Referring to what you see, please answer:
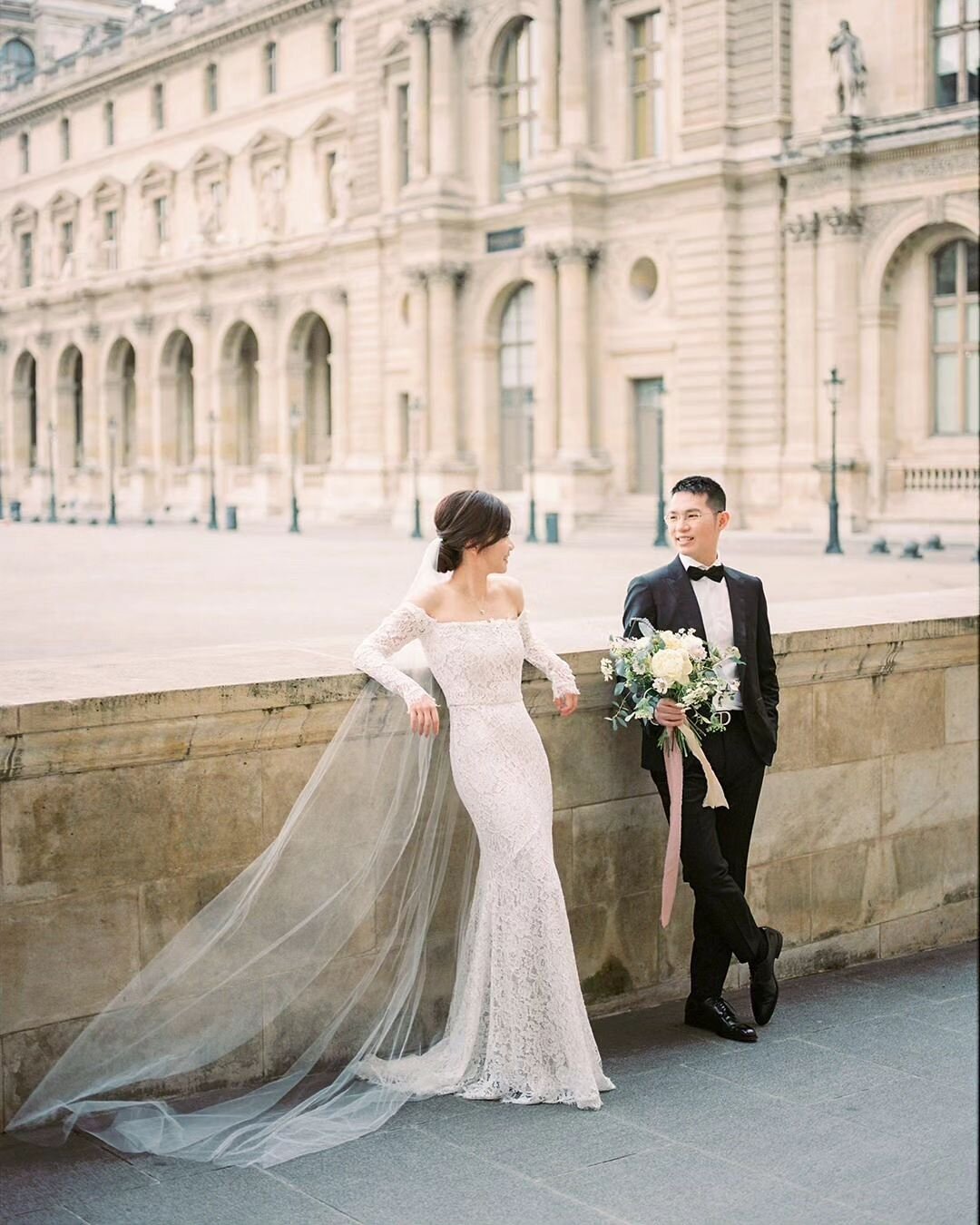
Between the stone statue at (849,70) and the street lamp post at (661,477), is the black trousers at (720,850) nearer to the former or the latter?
the street lamp post at (661,477)

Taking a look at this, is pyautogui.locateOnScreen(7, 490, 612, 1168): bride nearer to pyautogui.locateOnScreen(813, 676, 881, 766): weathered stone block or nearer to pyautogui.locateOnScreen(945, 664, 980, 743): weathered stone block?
pyautogui.locateOnScreen(813, 676, 881, 766): weathered stone block

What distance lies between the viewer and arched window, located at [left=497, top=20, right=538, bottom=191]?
4750cm

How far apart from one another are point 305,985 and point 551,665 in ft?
4.39

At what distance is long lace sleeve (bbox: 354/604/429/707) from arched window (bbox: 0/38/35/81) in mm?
72873

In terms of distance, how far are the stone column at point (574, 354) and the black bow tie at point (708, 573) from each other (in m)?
38.1

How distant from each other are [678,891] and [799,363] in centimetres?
3449

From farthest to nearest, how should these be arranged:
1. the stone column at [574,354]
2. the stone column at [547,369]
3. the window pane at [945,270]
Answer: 1. the stone column at [547,369]
2. the stone column at [574,354]
3. the window pane at [945,270]

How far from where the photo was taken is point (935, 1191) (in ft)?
15.8

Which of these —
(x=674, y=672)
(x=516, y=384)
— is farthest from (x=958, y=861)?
(x=516, y=384)

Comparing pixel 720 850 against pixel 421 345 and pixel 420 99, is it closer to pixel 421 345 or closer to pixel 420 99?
pixel 421 345

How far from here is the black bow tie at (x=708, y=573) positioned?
20.8 feet

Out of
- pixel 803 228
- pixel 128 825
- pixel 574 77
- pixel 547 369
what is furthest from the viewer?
pixel 547 369

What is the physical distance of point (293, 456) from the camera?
55594 millimetres

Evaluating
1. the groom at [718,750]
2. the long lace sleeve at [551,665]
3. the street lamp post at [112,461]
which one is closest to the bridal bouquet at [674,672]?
the groom at [718,750]
